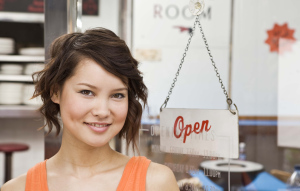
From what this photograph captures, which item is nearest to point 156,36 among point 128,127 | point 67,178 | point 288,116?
point 128,127

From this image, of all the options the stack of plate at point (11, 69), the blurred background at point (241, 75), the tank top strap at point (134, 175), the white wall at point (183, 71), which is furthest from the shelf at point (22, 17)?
the tank top strap at point (134, 175)

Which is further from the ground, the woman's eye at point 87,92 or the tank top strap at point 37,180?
the woman's eye at point 87,92

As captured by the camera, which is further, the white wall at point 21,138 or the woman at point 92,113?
the white wall at point 21,138

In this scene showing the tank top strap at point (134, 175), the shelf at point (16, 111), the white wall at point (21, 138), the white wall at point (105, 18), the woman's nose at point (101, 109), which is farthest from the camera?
the white wall at point (21, 138)

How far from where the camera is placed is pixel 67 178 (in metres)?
1.23

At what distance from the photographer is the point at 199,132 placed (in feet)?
4.00

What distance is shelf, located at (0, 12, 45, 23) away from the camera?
311cm

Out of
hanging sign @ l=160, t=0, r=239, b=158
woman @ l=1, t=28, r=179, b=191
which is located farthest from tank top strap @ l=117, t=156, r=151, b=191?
hanging sign @ l=160, t=0, r=239, b=158

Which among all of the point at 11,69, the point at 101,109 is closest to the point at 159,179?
the point at 101,109

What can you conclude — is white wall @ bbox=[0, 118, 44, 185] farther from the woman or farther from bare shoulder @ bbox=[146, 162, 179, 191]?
bare shoulder @ bbox=[146, 162, 179, 191]

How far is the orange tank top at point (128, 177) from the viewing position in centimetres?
115

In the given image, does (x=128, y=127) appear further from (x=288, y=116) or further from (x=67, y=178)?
(x=288, y=116)

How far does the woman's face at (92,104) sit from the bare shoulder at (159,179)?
0.21 meters

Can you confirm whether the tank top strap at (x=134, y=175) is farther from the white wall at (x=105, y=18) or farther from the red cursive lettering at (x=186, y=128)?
the white wall at (x=105, y=18)
